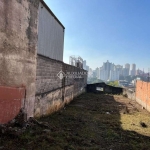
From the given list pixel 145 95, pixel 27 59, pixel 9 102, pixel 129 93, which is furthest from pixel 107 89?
pixel 9 102

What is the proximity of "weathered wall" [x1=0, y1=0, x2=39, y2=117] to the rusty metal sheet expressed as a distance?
0.55 ft

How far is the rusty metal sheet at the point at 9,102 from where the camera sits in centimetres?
547

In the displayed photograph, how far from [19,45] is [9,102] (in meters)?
1.72

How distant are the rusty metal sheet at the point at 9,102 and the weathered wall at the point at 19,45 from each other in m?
0.17

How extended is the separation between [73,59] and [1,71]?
1801 cm

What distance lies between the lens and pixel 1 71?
536 centimetres

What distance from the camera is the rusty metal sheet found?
5469 mm

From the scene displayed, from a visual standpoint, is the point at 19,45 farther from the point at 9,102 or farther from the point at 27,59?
the point at 9,102

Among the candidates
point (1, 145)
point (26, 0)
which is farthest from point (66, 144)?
point (26, 0)

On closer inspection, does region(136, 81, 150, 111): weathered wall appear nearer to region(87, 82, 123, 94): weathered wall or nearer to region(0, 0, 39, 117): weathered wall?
region(87, 82, 123, 94): weathered wall

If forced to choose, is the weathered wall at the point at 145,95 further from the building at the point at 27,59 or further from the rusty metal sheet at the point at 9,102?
the rusty metal sheet at the point at 9,102

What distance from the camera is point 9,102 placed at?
229 inches

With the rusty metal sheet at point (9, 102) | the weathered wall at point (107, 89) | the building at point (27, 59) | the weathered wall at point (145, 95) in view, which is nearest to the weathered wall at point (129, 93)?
the weathered wall at point (107, 89)

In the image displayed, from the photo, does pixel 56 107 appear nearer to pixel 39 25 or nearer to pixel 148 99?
pixel 39 25
